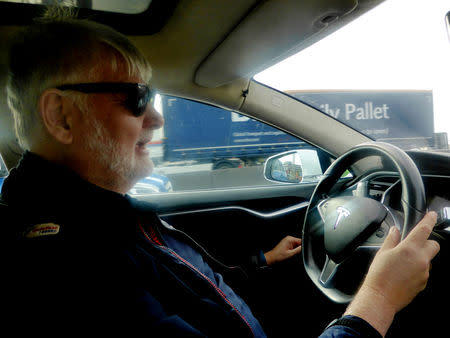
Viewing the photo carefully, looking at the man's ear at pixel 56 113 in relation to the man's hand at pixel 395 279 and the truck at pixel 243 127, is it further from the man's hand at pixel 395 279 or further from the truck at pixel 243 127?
the truck at pixel 243 127

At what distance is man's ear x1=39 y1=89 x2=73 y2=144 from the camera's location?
3.92 feet

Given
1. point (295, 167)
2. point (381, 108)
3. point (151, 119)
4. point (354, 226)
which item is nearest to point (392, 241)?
point (354, 226)

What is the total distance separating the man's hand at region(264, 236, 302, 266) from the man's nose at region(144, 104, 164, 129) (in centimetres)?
103

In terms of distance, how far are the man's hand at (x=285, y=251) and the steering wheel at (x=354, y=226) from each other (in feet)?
0.95

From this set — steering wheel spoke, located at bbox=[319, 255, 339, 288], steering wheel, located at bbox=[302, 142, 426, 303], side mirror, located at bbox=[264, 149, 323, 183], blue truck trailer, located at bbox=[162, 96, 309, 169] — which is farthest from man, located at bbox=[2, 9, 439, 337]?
blue truck trailer, located at bbox=[162, 96, 309, 169]

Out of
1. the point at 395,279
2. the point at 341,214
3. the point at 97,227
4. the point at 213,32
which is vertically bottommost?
the point at 395,279

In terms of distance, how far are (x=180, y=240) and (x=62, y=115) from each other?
78 centimetres

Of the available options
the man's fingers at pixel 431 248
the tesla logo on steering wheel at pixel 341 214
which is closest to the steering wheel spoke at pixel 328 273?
the tesla logo on steering wheel at pixel 341 214

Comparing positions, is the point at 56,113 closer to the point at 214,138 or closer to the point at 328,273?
the point at 328,273

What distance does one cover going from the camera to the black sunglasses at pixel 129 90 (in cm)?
125

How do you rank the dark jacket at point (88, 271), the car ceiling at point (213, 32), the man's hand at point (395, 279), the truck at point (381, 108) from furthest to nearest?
the truck at point (381, 108) < the car ceiling at point (213, 32) < the man's hand at point (395, 279) < the dark jacket at point (88, 271)

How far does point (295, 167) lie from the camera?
113 inches

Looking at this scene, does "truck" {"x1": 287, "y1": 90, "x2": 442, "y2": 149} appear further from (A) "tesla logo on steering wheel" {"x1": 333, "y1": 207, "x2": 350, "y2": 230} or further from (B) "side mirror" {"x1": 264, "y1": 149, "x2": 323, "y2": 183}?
(A) "tesla logo on steering wheel" {"x1": 333, "y1": 207, "x2": 350, "y2": 230}

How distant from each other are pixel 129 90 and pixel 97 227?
0.60m
